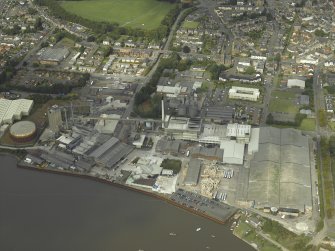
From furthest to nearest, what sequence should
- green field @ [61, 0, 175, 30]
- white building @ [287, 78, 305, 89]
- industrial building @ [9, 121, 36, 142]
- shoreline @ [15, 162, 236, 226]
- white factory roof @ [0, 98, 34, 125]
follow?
green field @ [61, 0, 175, 30] < white building @ [287, 78, 305, 89] < white factory roof @ [0, 98, 34, 125] < industrial building @ [9, 121, 36, 142] < shoreline @ [15, 162, 236, 226]

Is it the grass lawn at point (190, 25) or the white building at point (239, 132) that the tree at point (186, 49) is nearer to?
the grass lawn at point (190, 25)

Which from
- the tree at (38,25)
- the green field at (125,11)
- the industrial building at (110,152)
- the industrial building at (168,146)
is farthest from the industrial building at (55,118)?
the green field at (125,11)

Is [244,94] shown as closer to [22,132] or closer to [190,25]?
[22,132]

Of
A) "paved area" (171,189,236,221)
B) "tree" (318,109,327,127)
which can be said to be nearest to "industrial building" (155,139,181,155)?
"paved area" (171,189,236,221)

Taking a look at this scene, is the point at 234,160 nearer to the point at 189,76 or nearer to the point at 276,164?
the point at 276,164

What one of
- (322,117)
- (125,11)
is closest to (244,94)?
(322,117)

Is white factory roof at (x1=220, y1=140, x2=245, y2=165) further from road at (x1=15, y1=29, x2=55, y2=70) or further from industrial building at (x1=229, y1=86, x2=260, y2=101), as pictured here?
road at (x1=15, y1=29, x2=55, y2=70)

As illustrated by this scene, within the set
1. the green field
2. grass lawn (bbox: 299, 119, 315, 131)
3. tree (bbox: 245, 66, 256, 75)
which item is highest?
tree (bbox: 245, 66, 256, 75)
